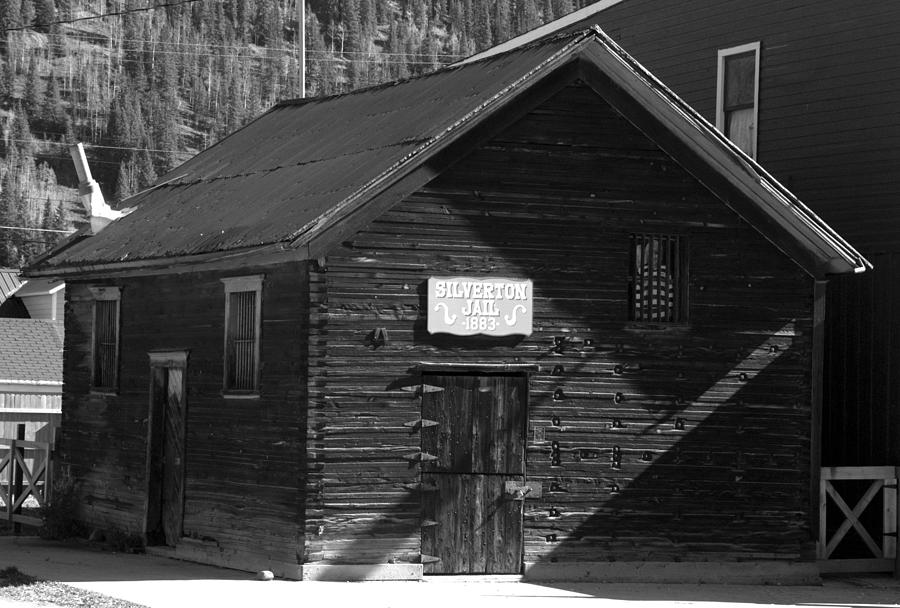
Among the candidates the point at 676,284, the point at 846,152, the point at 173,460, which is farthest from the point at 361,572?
the point at 846,152

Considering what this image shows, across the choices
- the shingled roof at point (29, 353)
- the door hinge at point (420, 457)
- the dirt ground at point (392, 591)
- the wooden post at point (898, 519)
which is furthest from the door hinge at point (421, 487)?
the shingled roof at point (29, 353)

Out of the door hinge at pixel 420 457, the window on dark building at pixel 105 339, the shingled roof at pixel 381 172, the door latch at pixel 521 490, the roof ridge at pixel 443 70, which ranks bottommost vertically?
the door latch at pixel 521 490

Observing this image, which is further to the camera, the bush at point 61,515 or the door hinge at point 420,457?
the bush at point 61,515

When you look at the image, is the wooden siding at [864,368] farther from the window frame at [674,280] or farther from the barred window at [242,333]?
the barred window at [242,333]

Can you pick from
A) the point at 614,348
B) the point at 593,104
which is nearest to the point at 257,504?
the point at 614,348

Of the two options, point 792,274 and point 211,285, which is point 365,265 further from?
point 792,274

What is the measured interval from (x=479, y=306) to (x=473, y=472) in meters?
1.84

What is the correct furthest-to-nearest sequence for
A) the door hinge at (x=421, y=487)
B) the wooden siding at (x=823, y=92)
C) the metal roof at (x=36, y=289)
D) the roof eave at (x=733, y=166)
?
1. the metal roof at (x=36, y=289)
2. the wooden siding at (x=823, y=92)
3. the roof eave at (x=733, y=166)
4. the door hinge at (x=421, y=487)

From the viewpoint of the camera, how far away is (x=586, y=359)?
1838 cm

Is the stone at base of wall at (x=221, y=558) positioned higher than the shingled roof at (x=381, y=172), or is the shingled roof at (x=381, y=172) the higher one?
the shingled roof at (x=381, y=172)

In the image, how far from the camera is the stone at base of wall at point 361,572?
17188 mm

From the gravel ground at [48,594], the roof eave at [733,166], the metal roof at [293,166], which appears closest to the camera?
the gravel ground at [48,594]

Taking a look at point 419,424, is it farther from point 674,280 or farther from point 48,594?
point 48,594

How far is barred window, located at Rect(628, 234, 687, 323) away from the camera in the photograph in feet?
61.4
